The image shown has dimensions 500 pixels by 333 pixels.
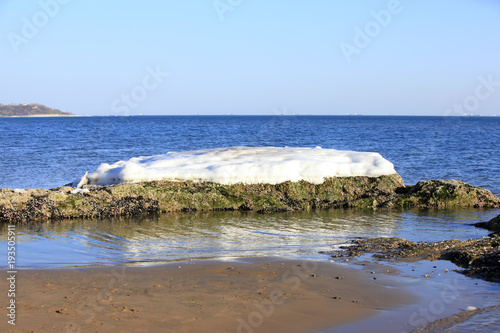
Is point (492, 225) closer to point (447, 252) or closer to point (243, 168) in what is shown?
point (447, 252)

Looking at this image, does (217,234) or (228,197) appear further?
(228,197)

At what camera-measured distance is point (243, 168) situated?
1222 cm

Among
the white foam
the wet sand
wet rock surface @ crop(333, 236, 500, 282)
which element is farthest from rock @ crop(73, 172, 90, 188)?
wet rock surface @ crop(333, 236, 500, 282)

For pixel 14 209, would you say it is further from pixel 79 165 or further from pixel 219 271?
pixel 79 165

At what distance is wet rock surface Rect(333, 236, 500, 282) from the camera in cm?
666

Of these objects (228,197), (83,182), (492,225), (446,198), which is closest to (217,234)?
(228,197)

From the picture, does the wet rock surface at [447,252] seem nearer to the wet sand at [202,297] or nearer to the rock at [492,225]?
the wet sand at [202,297]

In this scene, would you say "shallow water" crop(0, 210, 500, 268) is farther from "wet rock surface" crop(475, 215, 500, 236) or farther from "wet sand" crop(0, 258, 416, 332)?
"wet sand" crop(0, 258, 416, 332)

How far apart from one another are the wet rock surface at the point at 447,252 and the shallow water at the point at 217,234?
2.06 ft

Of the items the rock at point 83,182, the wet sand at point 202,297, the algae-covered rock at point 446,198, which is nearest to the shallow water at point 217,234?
the algae-covered rock at point 446,198

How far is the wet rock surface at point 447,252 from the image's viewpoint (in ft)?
21.9

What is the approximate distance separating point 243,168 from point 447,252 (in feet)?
19.4

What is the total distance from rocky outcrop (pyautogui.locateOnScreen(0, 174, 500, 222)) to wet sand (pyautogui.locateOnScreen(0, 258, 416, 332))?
432 centimetres

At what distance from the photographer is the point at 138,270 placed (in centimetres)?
662
